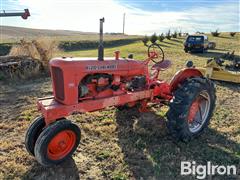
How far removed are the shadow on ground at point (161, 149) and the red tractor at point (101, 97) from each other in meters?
0.23

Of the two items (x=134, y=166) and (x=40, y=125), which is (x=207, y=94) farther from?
(x=40, y=125)

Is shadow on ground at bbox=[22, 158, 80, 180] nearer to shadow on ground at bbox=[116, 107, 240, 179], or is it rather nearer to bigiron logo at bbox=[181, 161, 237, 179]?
shadow on ground at bbox=[116, 107, 240, 179]

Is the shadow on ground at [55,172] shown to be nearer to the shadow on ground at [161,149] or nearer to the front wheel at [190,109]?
the shadow on ground at [161,149]

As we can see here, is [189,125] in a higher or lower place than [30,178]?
higher

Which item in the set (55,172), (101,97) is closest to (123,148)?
(101,97)

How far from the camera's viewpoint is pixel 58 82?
3.88 metres

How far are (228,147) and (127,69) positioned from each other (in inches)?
83.8

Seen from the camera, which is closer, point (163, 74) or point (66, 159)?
point (66, 159)

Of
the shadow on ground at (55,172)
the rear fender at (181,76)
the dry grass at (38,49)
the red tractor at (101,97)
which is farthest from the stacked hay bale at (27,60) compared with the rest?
the shadow on ground at (55,172)

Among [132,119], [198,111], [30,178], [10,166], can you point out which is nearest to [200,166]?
[198,111]

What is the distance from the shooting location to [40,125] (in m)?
3.97

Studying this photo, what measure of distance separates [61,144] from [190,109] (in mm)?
2266

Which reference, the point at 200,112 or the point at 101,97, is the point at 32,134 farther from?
the point at 200,112

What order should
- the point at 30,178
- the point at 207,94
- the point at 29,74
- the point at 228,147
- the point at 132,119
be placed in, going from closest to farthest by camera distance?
the point at 30,178 → the point at 228,147 → the point at 207,94 → the point at 132,119 → the point at 29,74
